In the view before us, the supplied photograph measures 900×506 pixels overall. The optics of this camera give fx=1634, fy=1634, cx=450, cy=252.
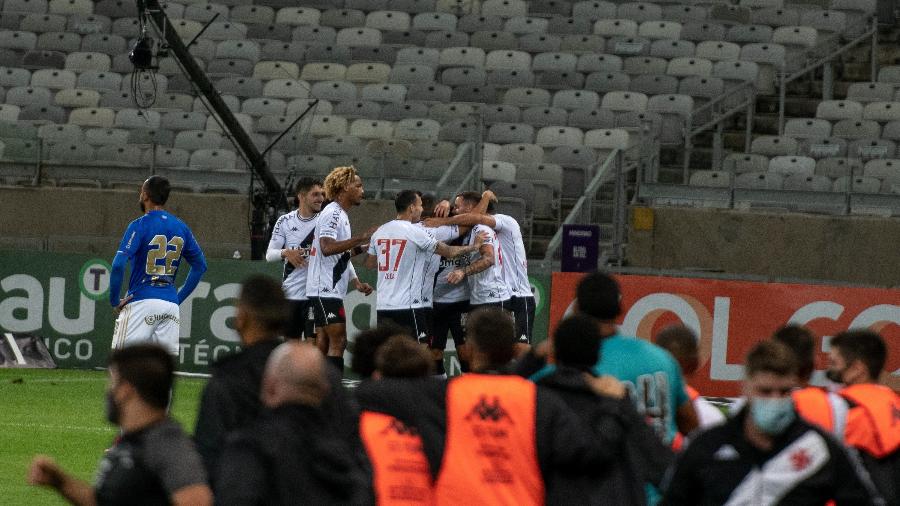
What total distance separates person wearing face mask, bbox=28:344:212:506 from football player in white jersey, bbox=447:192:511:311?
9651 mm

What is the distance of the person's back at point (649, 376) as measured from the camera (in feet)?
23.1

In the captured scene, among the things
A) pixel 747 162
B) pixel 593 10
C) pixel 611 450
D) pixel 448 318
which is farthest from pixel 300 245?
pixel 593 10

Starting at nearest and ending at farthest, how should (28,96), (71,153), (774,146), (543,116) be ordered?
1. (71,153)
2. (774,146)
3. (543,116)
4. (28,96)

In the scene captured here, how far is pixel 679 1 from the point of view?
2795cm

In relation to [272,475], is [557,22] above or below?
above

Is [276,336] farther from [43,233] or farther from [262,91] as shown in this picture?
[262,91]

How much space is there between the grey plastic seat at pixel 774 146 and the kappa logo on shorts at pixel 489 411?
702 inches

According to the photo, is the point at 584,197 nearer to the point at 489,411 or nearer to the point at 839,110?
the point at 839,110

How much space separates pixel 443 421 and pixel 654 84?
19.7m

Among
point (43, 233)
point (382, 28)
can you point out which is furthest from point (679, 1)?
point (43, 233)

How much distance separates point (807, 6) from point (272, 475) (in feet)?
78.7

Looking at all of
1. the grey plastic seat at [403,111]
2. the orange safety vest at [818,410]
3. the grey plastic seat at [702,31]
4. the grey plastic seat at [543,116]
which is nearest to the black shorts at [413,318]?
the orange safety vest at [818,410]

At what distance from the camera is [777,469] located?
18.4 ft

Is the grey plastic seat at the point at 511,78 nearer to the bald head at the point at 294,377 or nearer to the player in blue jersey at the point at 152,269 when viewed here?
the player in blue jersey at the point at 152,269
